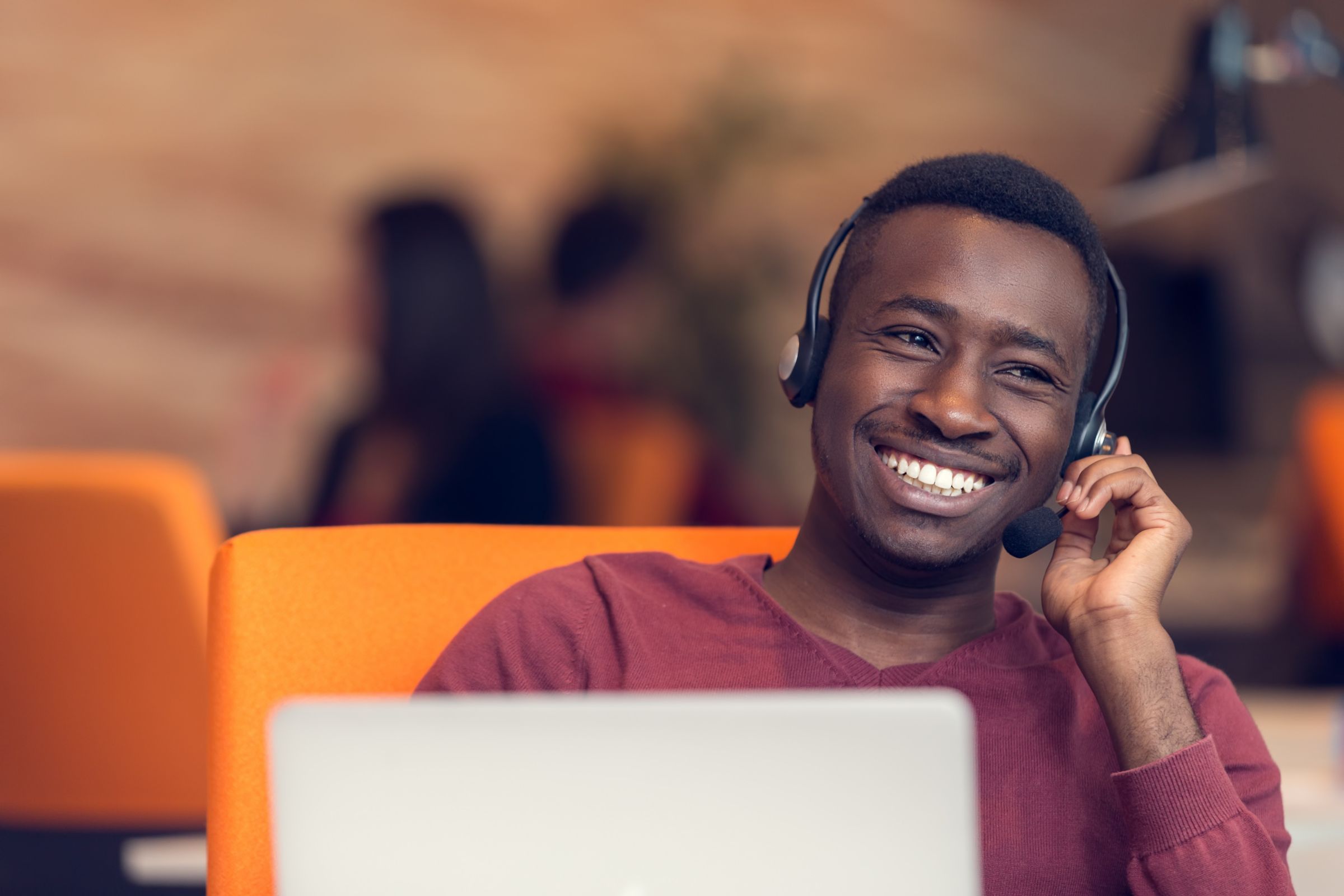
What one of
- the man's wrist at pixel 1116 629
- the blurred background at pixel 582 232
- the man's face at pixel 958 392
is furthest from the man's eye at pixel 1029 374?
the blurred background at pixel 582 232

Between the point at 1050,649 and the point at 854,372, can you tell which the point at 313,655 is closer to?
the point at 854,372

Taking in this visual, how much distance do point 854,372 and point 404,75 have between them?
155 inches

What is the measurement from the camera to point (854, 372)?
49.4 inches

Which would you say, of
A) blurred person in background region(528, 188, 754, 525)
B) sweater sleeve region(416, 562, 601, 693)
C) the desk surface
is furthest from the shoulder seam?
blurred person in background region(528, 188, 754, 525)

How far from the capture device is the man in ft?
3.65

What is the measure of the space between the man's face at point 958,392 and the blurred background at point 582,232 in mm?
2996

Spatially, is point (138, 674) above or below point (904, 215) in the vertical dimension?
below

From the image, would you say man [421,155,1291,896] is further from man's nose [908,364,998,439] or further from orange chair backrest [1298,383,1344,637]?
orange chair backrest [1298,383,1344,637]

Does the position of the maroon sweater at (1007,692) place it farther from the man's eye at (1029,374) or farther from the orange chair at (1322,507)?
the orange chair at (1322,507)

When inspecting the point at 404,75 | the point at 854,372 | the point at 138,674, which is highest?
the point at 404,75

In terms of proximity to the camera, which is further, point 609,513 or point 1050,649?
point 609,513

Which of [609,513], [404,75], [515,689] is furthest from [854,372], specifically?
[404,75]

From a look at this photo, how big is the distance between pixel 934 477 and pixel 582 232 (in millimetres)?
3089

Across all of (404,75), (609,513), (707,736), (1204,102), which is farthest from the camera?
(404,75)
